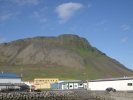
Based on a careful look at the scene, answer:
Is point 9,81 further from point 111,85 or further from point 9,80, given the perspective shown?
point 111,85

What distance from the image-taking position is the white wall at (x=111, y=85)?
3433 inches

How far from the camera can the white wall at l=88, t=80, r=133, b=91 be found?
286ft

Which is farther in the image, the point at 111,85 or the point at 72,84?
the point at 72,84

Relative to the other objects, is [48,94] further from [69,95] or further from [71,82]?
A: [71,82]

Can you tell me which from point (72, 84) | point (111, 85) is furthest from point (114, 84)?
point (72, 84)

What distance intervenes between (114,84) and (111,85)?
152cm

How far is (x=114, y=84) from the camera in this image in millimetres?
91188

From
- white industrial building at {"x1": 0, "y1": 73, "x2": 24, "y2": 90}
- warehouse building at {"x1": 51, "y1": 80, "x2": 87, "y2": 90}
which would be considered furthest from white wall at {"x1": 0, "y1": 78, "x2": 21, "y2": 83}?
warehouse building at {"x1": 51, "y1": 80, "x2": 87, "y2": 90}

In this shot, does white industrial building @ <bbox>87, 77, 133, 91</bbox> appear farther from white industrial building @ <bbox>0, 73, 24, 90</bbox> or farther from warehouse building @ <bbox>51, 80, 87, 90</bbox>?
white industrial building @ <bbox>0, 73, 24, 90</bbox>

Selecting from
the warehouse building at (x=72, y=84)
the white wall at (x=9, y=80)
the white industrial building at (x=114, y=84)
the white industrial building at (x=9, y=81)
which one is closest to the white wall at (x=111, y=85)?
the white industrial building at (x=114, y=84)

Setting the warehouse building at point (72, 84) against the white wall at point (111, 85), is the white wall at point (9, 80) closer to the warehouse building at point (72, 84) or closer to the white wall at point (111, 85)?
the warehouse building at point (72, 84)

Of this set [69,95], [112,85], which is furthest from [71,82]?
[69,95]

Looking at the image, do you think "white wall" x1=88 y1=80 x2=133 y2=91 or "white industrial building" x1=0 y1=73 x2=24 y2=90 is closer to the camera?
"white wall" x1=88 y1=80 x2=133 y2=91

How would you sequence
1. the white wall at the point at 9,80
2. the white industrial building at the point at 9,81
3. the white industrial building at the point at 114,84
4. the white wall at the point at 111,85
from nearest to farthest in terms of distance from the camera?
the white industrial building at the point at 114,84, the white wall at the point at 111,85, the white industrial building at the point at 9,81, the white wall at the point at 9,80
